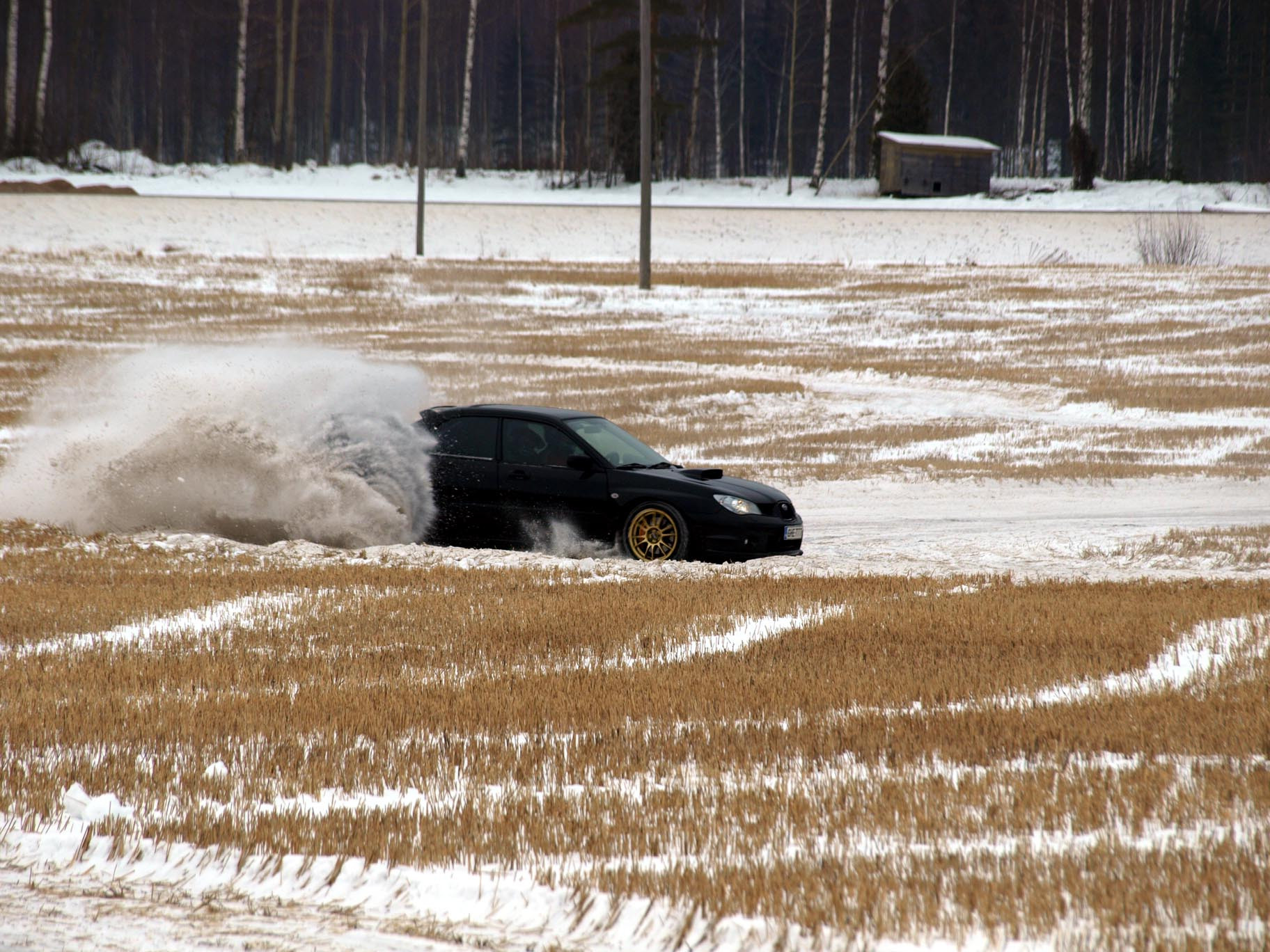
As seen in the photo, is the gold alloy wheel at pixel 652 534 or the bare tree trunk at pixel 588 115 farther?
the bare tree trunk at pixel 588 115

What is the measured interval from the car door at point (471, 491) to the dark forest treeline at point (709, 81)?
51153 mm

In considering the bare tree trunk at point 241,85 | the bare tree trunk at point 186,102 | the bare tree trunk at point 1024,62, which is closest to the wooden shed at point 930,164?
the bare tree trunk at point 1024,62

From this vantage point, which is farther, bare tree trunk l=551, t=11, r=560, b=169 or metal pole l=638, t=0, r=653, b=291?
bare tree trunk l=551, t=11, r=560, b=169

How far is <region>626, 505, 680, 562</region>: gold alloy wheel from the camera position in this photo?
10930 millimetres

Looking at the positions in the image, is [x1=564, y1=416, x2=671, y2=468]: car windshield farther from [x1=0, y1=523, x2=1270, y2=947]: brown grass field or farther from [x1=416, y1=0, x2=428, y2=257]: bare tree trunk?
[x1=416, y1=0, x2=428, y2=257]: bare tree trunk

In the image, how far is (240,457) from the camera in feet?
39.5

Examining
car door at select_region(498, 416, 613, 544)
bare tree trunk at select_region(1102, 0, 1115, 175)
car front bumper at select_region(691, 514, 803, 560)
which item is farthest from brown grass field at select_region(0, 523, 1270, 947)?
bare tree trunk at select_region(1102, 0, 1115, 175)

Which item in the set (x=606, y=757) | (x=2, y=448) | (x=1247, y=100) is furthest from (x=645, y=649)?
(x=1247, y=100)

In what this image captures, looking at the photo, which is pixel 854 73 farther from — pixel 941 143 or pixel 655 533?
pixel 655 533

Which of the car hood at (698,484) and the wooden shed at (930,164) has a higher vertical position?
the wooden shed at (930,164)

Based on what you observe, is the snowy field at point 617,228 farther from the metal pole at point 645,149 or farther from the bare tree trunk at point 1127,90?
the bare tree trunk at point 1127,90

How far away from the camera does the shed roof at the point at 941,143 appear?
56.5m

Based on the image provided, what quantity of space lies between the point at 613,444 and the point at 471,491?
1.33 m

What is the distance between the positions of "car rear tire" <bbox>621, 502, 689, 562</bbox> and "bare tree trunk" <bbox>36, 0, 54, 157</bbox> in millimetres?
50176
